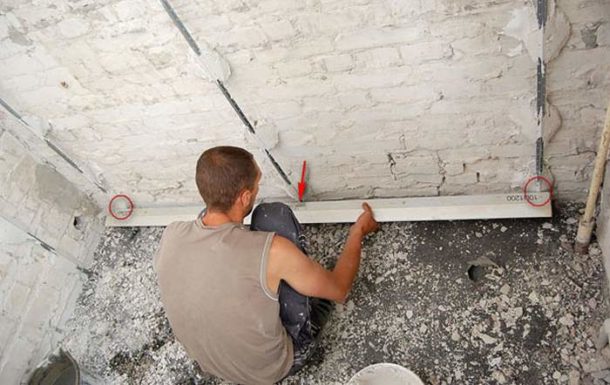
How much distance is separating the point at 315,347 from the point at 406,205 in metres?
0.69

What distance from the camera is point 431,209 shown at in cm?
225

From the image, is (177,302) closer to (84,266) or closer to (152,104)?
(152,104)

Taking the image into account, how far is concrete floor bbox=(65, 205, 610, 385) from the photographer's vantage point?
1.88 metres

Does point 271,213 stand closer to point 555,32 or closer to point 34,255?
point 555,32

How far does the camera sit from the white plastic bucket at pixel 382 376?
189 centimetres

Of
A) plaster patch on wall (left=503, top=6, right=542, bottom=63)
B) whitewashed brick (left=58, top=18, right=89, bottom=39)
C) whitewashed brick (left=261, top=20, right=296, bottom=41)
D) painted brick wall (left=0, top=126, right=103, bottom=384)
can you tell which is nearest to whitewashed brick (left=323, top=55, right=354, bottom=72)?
whitewashed brick (left=261, top=20, right=296, bottom=41)

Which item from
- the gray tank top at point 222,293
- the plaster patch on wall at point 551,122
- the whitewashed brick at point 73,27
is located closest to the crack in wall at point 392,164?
the plaster patch on wall at point 551,122

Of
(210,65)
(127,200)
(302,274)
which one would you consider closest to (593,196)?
(302,274)

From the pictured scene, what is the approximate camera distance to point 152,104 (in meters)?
2.22

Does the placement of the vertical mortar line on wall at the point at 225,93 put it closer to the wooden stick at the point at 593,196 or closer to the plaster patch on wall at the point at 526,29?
the plaster patch on wall at the point at 526,29

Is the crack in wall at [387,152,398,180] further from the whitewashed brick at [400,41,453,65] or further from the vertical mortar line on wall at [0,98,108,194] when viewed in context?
the vertical mortar line on wall at [0,98,108,194]

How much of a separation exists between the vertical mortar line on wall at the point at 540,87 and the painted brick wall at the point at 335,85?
22 mm

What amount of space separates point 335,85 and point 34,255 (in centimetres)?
165

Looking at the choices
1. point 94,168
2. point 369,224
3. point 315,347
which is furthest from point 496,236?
point 94,168
